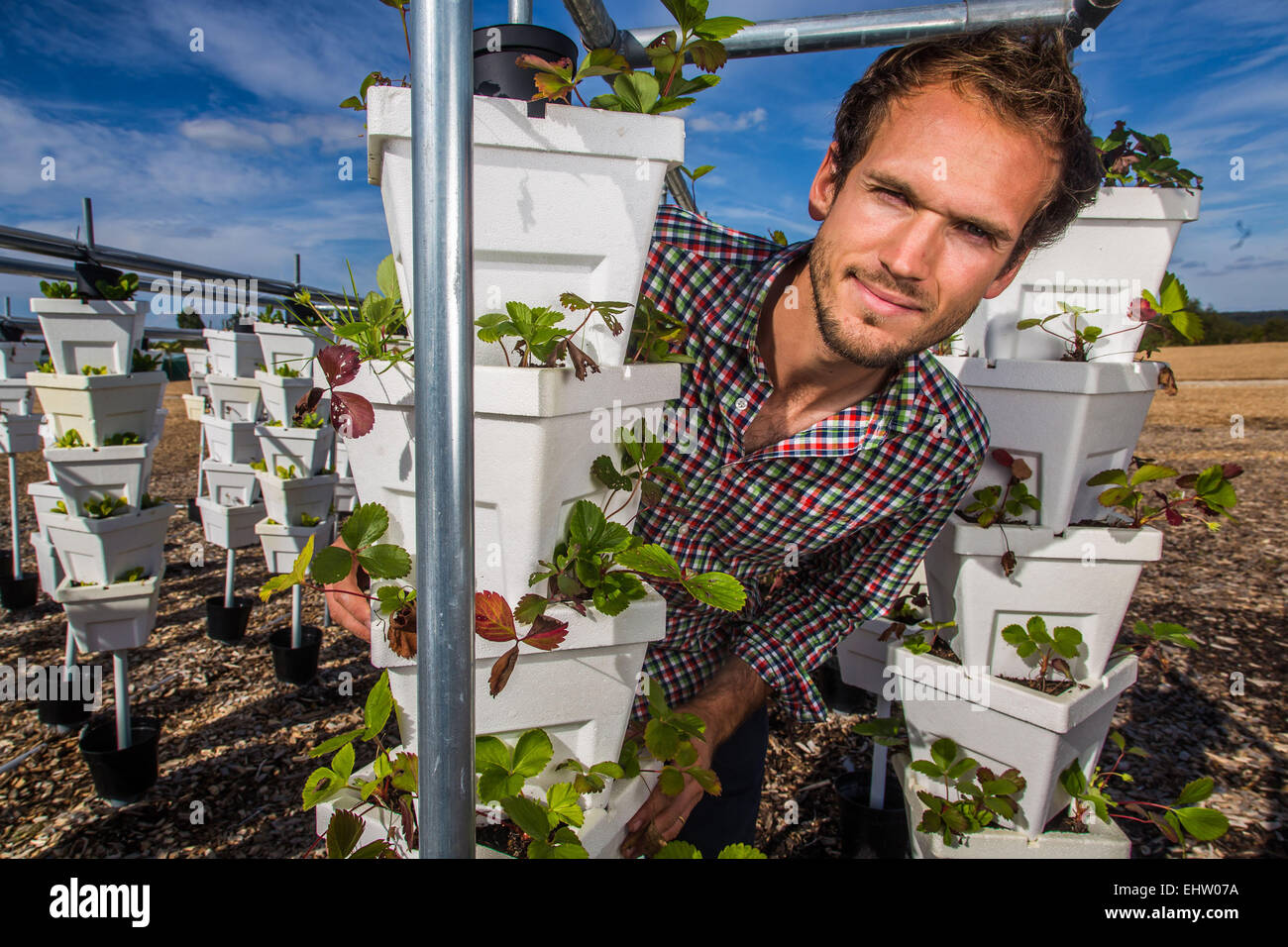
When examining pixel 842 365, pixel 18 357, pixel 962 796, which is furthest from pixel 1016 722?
pixel 18 357

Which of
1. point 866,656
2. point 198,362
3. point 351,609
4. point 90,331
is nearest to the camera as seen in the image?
point 351,609

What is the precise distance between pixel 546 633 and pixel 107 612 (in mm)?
3237

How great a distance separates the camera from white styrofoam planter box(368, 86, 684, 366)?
0.80 meters

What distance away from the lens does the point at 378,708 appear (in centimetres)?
91

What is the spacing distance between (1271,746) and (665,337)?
12.7 ft

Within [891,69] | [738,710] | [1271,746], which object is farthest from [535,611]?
[1271,746]

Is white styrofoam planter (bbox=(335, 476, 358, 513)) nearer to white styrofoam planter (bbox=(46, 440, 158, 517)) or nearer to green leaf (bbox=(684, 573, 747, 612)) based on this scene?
white styrofoam planter (bbox=(46, 440, 158, 517))

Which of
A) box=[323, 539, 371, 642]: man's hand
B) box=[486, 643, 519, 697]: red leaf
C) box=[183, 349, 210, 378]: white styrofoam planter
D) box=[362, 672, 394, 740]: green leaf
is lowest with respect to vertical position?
box=[362, 672, 394, 740]: green leaf

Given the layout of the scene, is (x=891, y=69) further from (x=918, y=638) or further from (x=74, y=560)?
(x=74, y=560)

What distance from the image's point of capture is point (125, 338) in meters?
3.23

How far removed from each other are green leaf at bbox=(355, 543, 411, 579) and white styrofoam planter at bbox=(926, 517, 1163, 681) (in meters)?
1.27

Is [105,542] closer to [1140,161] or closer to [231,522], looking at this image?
[231,522]

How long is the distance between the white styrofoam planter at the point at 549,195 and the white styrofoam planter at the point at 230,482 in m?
4.75

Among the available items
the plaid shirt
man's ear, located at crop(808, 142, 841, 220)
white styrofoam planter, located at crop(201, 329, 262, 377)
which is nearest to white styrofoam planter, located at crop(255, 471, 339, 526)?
white styrofoam planter, located at crop(201, 329, 262, 377)
